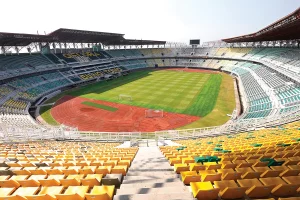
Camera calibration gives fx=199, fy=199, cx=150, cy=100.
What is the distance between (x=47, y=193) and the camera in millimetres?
5988

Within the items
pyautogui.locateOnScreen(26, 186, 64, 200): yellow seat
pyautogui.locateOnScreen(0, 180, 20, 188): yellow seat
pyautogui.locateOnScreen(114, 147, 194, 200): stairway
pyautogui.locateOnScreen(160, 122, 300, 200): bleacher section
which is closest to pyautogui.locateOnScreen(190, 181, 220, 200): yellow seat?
pyautogui.locateOnScreen(160, 122, 300, 200): bleacher section

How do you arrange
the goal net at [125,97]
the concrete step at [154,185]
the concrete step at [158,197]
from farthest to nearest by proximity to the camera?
1. the goal net at [125,97]
2. the concrete step at [154,185]
3. the concrete step at [158,197]

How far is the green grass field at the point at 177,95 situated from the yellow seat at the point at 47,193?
26.2 meters

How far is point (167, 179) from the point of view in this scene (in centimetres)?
784

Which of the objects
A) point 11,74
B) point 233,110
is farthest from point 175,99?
point 11,74

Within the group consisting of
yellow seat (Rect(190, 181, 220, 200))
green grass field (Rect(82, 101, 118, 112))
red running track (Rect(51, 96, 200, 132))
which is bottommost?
red running track (Rect(51, 96, 200, 132))

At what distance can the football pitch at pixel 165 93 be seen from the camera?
3916 cm

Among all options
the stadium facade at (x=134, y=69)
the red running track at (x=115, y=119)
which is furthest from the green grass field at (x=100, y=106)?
the stadium facade at (x=134, y=69)

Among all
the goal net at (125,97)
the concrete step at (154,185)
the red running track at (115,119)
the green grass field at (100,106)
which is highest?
the concrete step at (154,185)

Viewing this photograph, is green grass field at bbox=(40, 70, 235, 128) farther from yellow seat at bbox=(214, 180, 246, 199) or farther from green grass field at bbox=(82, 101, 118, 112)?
yellow seat at bbox=(214, 180, 246, 199)

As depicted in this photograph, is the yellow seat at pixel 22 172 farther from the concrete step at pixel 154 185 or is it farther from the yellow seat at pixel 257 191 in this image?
the yellow seat at pixel 257 191

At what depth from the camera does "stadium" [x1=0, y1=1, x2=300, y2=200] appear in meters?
6.66

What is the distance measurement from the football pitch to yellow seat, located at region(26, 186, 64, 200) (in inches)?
1211

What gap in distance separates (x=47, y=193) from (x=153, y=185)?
3.47 m
